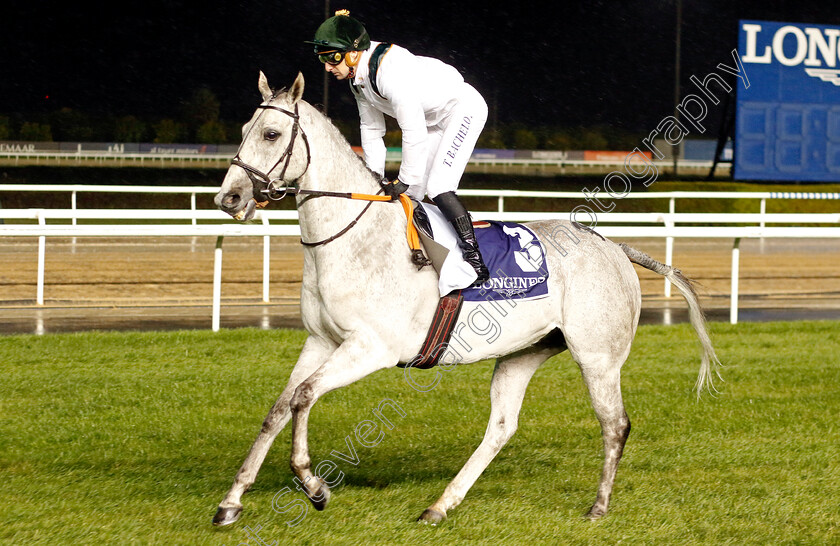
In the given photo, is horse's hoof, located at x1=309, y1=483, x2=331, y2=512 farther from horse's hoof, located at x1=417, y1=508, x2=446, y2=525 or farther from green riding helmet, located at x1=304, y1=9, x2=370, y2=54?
green riding helmet, located at x1=304, y1=9, x2=370, y2=54

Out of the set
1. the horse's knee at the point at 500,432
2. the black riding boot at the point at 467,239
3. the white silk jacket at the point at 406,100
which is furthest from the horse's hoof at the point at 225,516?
the white silk jacket at the point at 406,100

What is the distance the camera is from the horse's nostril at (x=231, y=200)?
11.1 ft

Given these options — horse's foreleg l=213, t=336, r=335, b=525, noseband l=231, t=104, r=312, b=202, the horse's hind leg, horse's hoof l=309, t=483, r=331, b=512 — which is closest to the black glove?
noseband l=231, t=104, r=312, b=202

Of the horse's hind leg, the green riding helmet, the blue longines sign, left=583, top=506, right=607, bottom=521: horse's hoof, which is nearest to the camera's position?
the green riding helmet

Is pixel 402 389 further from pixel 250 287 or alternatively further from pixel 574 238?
pixel 250 287

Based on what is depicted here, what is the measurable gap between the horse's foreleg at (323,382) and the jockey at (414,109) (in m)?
0.58

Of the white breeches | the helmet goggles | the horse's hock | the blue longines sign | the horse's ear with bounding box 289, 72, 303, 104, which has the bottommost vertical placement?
the horse's hock

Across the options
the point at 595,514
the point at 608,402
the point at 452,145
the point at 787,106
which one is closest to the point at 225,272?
the point at 452,145

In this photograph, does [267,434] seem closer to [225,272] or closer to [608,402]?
[608,402]

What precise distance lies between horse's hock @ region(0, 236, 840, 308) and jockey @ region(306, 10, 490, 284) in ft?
12.3

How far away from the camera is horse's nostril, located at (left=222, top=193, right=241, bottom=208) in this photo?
11.1ft

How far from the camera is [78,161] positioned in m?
23.5

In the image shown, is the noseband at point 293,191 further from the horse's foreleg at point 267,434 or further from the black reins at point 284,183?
the horse's foreleg at point 267,434

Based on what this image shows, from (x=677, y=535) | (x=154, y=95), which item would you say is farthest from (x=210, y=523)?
(x=154, y=95)
